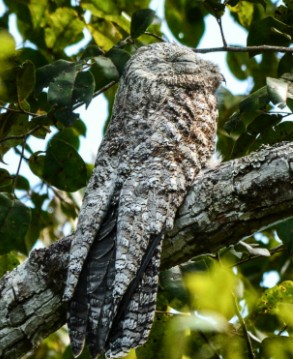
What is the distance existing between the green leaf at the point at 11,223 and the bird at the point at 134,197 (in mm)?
372

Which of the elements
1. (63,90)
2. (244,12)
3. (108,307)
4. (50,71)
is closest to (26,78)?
(50,71)

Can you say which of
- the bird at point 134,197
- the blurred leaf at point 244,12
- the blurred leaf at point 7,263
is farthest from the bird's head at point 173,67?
the blurred leaf at point 7,263

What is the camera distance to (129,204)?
268 cm

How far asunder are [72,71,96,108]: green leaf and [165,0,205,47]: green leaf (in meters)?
1.04

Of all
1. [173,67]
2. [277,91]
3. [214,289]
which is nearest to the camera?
[214,289]

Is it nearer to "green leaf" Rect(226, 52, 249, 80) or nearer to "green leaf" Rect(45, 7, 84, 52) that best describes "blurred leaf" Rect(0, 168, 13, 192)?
"green leaf" Rect(45, 7, 84, 52)

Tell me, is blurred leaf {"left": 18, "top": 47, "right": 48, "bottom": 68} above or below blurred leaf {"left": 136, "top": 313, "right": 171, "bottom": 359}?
above

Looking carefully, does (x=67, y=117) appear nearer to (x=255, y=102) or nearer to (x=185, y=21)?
(x=255, y=102)

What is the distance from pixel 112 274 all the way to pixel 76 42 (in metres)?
1.86

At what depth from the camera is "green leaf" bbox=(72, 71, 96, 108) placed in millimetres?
2947

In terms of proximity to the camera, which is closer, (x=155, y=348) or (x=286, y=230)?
(x=286, y=230)

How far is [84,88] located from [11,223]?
599mm

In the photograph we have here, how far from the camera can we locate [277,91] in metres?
2.72

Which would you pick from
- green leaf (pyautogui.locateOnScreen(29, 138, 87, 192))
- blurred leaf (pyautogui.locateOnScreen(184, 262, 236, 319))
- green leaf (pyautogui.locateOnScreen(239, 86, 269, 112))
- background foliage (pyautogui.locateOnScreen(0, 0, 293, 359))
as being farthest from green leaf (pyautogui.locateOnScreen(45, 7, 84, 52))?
blurred leaf (pyautogui.locateOnScreen(184, 262, 236, 319))
